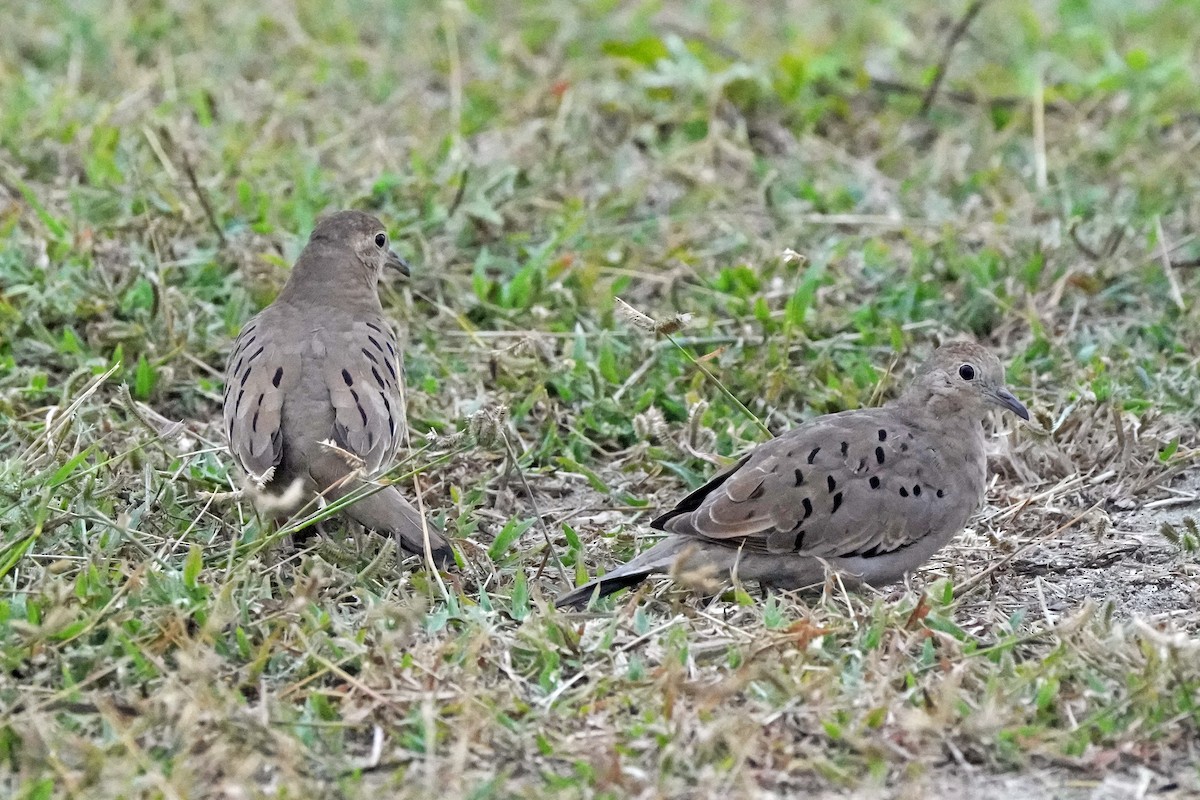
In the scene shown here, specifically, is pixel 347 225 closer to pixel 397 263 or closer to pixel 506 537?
pixel 397 263

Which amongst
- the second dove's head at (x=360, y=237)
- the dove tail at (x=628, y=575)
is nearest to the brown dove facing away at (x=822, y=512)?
the dove tail at (x=628, y=575)

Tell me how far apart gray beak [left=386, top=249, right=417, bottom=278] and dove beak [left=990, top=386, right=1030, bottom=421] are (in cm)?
237

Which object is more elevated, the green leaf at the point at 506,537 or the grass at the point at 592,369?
the grass at the point at 592,369

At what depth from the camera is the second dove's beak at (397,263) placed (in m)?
6.61

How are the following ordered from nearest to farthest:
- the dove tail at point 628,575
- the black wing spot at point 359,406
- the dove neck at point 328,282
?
the dove tail at point 628,575, the black wing spot at point 359,406, the dove neck at point 328,282

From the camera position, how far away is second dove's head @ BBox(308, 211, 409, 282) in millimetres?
6379

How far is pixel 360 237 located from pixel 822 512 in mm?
2220

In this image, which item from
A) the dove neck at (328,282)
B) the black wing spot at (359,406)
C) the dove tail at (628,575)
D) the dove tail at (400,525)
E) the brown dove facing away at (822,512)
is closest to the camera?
the dove tail at (628,575)

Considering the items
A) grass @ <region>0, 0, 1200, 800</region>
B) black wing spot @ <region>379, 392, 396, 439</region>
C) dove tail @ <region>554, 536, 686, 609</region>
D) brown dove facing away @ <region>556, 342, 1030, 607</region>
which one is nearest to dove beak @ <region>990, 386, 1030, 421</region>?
brown dove facing away @ <region>556, 342, 1030, 607</region>

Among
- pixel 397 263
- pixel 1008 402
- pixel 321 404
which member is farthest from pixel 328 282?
pixel 1008 402

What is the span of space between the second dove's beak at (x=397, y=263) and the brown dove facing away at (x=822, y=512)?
187 cm

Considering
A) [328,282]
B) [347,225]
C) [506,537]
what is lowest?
[506,537]

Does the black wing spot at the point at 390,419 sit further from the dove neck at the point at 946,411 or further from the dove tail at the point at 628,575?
the dove neck at the point at 946,411

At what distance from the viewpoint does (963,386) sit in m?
5.53
